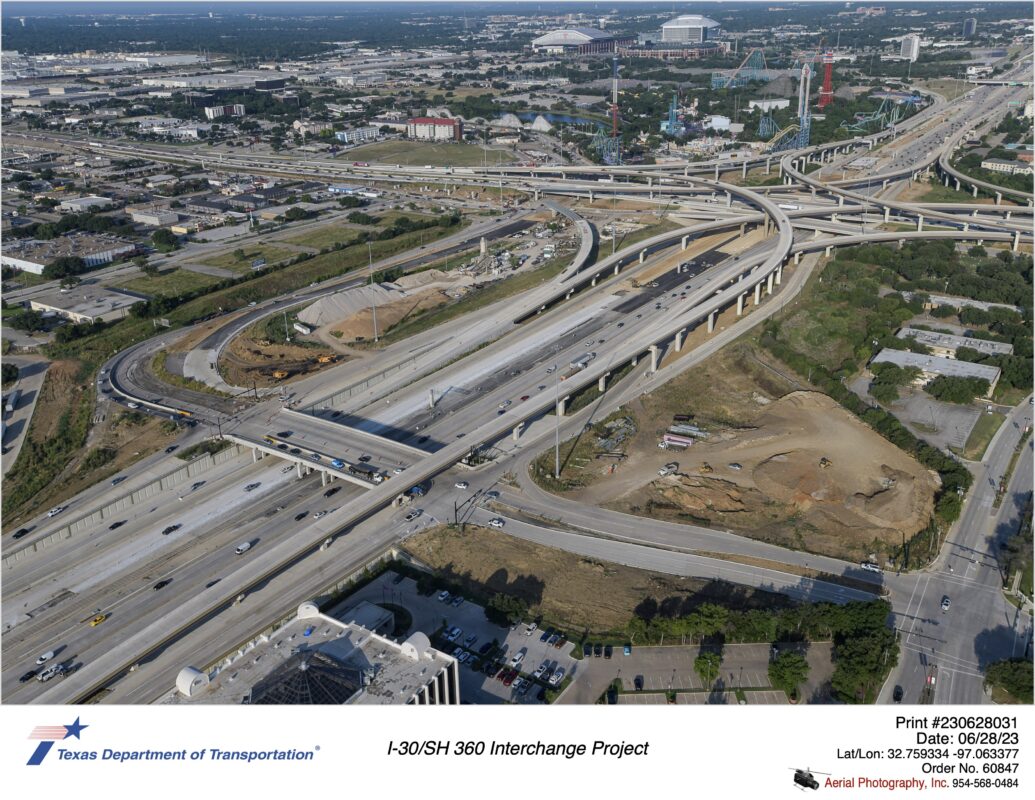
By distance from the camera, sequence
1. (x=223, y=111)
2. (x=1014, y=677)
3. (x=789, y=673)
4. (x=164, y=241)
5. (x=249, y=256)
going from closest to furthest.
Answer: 1. (x=1014, y=677)
2. (x=789, y=673)
3. (x=249, y=256)
4. (x=164, y=241)
5. (x=223, y=111)

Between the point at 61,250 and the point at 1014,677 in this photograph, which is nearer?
the point at 1014,677

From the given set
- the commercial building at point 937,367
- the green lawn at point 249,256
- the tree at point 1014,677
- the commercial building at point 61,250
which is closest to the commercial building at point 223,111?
the commercial building at point 61,250

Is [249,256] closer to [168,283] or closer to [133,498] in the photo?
[168,283]

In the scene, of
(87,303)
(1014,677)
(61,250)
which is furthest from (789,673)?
(61,250)

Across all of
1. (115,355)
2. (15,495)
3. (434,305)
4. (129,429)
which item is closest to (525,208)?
(434,305)

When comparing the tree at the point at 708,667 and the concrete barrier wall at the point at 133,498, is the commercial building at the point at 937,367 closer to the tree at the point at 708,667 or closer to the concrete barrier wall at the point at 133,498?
the tree at the point at 708,667

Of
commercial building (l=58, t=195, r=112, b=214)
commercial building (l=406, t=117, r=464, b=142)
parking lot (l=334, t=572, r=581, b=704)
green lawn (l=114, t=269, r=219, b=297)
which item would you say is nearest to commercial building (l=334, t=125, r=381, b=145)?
commercial building (l=406, t=117, r=464, b=142)
